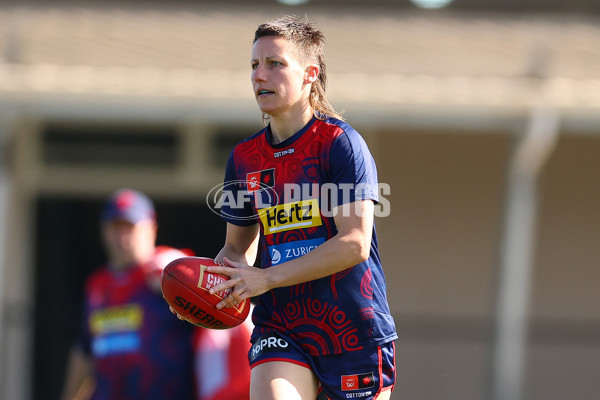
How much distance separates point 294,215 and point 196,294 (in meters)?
0.49

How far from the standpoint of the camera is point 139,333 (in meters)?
5.43

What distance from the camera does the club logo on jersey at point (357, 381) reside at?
3.56 meters

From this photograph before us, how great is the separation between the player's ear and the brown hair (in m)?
0.02

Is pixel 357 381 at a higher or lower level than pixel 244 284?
lower

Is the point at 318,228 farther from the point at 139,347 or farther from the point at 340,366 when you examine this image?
the point at 139,347

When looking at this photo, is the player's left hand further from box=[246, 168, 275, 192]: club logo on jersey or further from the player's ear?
the player's ear

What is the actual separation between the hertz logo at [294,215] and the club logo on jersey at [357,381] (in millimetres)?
600

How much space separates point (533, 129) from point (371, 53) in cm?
180

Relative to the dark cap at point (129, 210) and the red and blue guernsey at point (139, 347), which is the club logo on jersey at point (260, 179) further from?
the dark cap at point (129, 210)

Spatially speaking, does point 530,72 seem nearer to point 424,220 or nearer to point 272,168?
point 424,220

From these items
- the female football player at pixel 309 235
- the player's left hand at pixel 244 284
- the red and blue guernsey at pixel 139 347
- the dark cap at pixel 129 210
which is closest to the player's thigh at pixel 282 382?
the female football player at pixel 309 235

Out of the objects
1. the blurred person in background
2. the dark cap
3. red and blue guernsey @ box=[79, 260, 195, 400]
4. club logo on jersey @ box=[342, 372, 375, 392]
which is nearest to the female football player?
club logo on jersey @ box=[342, 372, 375, 392]

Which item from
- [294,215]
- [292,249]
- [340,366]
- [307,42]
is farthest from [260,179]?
[340,366]

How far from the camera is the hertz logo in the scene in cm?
358
